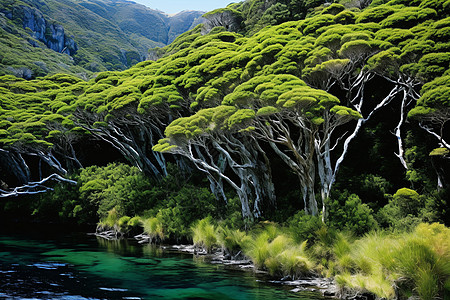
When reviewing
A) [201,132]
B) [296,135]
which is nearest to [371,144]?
[296,135]

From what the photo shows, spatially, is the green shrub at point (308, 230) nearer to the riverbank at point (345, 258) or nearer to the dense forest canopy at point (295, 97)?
the riverbank at point (345, 258)

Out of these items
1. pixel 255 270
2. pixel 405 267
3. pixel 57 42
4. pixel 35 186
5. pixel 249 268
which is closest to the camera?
pixel 405 267

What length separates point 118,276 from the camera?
40.9 feet

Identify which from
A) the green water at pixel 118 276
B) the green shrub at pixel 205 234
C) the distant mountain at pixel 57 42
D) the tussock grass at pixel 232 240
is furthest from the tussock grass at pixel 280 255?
the distant mountain at pixel 57 42

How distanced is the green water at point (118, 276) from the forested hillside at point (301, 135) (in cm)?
176

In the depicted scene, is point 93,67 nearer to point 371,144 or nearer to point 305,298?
point 371,144

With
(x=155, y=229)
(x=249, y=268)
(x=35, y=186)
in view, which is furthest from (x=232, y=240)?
(x=35, y=186)

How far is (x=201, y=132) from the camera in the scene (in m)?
16.0

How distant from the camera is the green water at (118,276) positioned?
33.1ft

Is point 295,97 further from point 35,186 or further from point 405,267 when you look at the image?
point 35,186

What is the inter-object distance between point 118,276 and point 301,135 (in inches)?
360

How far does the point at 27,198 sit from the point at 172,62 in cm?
1907

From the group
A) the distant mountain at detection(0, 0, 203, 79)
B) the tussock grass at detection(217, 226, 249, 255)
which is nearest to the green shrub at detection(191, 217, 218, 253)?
the tussock grass at detection(217, 226, 249, 255)

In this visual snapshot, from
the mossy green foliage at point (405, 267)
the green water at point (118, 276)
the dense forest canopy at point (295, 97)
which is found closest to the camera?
the mossy green foliage at point (405, 267)
